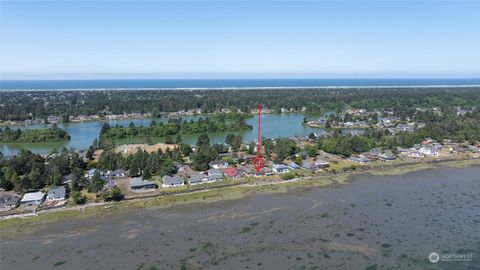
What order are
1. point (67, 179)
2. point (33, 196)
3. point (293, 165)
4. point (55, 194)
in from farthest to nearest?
point (293, 165) → point (67, 179) → point (55, 194) → point (33, 196)

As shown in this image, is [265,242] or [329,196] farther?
[329,196]

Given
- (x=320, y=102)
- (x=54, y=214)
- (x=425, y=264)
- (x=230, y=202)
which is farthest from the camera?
(x=320, y=102)

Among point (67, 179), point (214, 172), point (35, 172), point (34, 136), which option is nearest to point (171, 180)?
point (214, 172)

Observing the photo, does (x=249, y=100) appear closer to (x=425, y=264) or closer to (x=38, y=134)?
(x=38, y=134)

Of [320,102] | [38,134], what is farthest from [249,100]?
[38,134]

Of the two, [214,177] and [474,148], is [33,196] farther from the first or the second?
[474,148]

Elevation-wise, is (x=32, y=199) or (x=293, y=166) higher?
(x=293, y=166)

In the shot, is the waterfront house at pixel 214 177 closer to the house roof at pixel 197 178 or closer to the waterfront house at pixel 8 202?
the house roof at pixel 197 178

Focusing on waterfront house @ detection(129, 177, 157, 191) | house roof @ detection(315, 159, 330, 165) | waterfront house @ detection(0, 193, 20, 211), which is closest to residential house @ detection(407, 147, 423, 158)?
house roof @ detection(315, 159, 330, 165)
